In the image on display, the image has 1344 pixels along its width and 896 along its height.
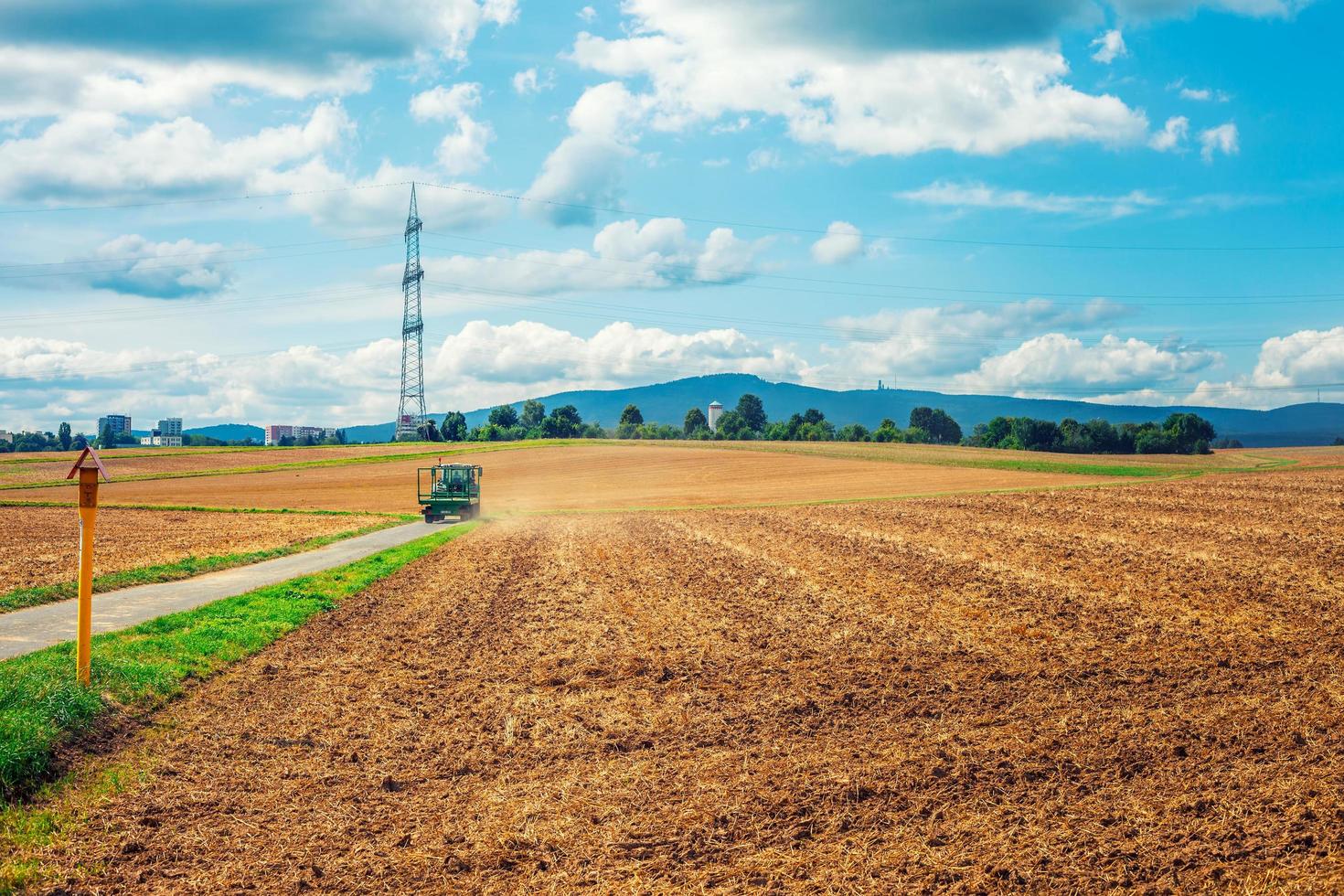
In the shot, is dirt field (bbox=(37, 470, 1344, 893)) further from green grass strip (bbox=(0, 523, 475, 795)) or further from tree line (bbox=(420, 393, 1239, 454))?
tree line (bbox=(420, 393, 1239, 454))

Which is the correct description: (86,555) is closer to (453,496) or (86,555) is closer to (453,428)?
(453,496)

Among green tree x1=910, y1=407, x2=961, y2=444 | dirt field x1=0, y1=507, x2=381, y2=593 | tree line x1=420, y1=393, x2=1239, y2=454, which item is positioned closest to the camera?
dirt field x1=0, y1=507, x2=381, y2=593

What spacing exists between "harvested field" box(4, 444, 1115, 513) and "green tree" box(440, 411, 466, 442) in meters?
75.4

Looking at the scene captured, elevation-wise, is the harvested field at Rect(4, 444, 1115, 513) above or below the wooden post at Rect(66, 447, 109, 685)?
below

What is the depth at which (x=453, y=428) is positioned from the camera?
169 meters

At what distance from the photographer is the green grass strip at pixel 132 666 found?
921 centimetres

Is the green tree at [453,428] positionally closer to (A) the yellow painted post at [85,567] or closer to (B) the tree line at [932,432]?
(B) the tree line at [932,432]

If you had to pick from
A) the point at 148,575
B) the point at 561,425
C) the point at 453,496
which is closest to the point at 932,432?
the point at 561,425

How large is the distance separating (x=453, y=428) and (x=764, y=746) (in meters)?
164

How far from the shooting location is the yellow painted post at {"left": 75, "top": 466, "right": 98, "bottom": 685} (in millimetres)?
11203

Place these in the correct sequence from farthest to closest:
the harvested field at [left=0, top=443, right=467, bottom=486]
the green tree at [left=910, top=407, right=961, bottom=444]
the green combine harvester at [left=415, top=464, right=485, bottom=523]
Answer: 1. the green tree at [left=910, top=407, right=961, bottom=444]
2. the harvested field at [left=0, top=443, right=467, bottom=486]
3. the green combine harvester at [left=415, top=464, right=485, bottom=523]

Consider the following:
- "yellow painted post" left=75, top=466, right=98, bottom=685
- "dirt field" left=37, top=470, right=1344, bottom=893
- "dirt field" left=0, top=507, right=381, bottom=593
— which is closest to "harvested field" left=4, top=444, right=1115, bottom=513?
"dirt field" left=0, top=507, right=381, bottom=593

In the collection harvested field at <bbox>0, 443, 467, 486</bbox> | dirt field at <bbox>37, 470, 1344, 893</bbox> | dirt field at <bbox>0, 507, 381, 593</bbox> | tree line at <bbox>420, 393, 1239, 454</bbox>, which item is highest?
tree line at <bbox>420, 393, 1239, 454</bbox>

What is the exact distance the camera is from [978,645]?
14711 millimetres
